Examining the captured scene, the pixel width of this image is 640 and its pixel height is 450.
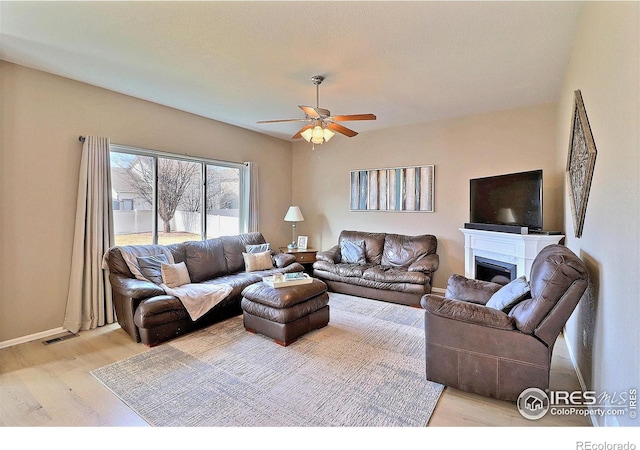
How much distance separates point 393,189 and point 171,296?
3.78 meters

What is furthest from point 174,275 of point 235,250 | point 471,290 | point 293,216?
point 471,290

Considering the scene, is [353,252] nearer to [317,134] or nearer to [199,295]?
[317,134]

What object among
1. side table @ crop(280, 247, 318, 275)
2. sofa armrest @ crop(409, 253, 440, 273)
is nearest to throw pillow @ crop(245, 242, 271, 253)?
side table @ crop(280, 247, 318, 275)

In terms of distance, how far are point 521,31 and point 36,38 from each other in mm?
3936

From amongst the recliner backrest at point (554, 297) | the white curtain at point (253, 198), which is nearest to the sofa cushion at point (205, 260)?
the white curtain at point (253, 198)

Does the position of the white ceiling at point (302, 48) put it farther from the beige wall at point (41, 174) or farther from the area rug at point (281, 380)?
the area rug at point (281, 380)

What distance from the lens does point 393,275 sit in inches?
165

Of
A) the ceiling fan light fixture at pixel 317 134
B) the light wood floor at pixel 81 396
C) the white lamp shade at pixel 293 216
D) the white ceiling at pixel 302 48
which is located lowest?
the light wood floor at pixel 81 396

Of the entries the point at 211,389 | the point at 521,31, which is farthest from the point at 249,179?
the point at 521,31

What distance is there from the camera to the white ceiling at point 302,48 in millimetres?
2070

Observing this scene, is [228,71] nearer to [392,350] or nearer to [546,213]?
[392,350]

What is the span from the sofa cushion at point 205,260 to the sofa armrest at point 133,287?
722 mm

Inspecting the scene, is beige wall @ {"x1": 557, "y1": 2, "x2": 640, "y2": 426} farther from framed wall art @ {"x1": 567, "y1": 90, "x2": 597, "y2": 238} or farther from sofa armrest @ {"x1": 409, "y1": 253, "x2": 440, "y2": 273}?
sofa armrest @ {"x1": 409, "y1": 253, "x2": 440, "y2": 273}
